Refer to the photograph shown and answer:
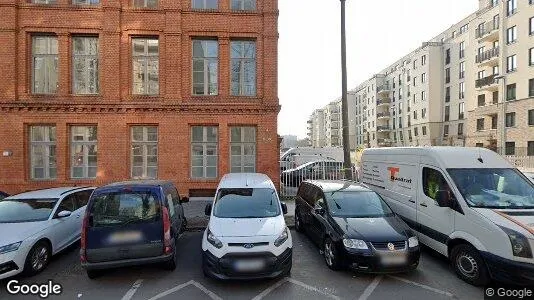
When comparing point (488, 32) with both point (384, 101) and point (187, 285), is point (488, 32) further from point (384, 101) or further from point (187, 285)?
point (187, 285)

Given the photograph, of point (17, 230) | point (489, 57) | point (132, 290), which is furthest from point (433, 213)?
point (489, 57)

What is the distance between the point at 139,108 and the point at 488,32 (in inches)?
1590

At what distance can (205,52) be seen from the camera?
12758 mm

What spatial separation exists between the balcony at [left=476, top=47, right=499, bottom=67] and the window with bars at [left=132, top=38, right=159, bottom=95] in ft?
127

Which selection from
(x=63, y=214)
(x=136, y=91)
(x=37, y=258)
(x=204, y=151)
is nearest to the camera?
(x=37, y=258)

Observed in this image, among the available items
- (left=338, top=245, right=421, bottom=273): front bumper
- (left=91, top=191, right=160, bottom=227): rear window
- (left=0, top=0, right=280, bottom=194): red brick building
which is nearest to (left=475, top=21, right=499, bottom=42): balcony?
(left=0, top=0, right=280, bottom=194): red brick building

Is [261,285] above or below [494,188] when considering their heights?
below

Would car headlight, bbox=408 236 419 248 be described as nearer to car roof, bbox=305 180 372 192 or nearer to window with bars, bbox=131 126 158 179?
car roof, bbox=305 180 372 192

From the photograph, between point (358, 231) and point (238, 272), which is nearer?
point (238, 272)

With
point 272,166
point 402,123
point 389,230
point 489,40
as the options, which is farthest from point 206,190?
point 402,123

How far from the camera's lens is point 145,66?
494 inches

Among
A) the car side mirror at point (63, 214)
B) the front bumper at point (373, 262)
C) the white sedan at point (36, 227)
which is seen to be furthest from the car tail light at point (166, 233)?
the front bumper at point (373, 262)

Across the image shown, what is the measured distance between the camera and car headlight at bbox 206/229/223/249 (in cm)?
508

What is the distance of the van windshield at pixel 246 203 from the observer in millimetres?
5949
